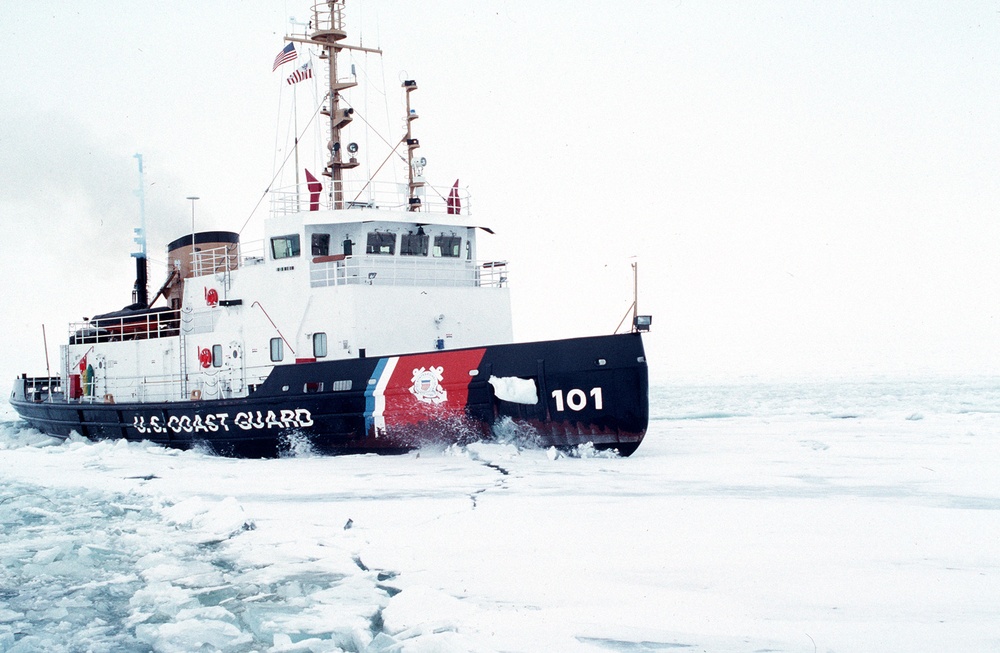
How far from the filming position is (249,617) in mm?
4934

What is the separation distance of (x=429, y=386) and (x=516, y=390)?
134cm

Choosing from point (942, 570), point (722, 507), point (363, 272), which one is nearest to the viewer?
point (942, 570)

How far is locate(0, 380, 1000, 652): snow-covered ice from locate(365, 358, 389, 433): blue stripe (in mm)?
571

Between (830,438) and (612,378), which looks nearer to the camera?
(612,378)

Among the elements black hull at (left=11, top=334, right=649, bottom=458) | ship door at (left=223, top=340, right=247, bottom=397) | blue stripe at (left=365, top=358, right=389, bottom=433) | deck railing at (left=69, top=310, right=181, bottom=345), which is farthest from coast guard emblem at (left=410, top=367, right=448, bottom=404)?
deck railing at (left=69, top=310, right=181, bottom=345)

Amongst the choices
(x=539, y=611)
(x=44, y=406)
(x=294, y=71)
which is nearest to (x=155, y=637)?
(x=539, y=611)

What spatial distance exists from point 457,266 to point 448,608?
10479 millimetres

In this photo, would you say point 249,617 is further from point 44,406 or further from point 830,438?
point 44,406

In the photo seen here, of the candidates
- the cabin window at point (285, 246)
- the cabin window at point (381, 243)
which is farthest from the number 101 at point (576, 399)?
the cabin window at point (285, 246)

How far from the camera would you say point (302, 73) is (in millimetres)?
15766

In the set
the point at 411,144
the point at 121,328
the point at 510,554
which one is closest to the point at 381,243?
the point at 411,144

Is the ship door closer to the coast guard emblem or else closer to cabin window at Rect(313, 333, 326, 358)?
cabin window at Rect(313, 333, 326, 358)

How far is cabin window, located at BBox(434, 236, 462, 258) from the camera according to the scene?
1479cm

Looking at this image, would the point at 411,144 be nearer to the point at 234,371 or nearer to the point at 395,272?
the point at 395,272
